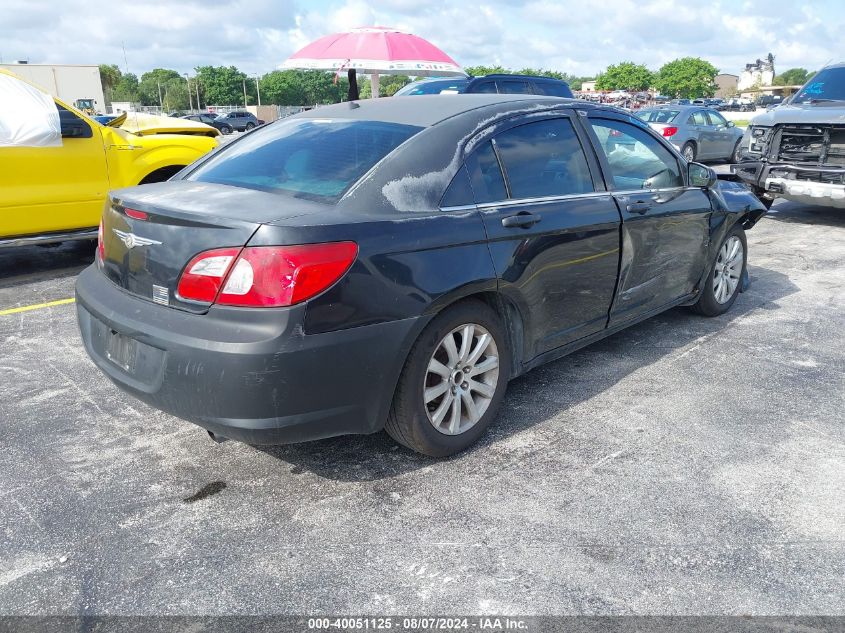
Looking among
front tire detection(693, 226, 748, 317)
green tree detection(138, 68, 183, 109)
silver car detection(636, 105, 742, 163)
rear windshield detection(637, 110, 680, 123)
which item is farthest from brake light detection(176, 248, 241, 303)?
green tree detection(138, 68, 183, 109)

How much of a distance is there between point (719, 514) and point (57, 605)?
2423 millimetres

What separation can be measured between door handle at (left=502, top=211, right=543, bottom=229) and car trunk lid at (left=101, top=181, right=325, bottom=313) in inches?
35.5

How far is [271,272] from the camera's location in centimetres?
260

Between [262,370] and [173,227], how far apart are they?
716 millimetres

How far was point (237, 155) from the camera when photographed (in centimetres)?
368

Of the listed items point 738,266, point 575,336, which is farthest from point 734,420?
point 738,266

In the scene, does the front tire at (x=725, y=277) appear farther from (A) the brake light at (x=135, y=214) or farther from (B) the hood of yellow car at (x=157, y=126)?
(B) the hood of yellow car at (x=157, y=126)

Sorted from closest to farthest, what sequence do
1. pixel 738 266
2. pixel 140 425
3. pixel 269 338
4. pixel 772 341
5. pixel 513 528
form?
pixel 269 338
pixel 513 528
pixel 140 425
pixel 772 341
pixel 738 266

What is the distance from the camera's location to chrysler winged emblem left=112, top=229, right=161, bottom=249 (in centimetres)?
291

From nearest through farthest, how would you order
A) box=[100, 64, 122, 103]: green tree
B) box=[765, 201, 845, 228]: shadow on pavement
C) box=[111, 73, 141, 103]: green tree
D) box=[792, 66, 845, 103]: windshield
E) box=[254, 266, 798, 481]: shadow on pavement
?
1. box=[254, 266, 798, 481]: shadow on pavement
2. box=[792, 66, 845, 103]: windshield
3. box=[765, 201, 845, 228]: shadow on pavement
4. box=[100, 64, 122, 103]: green tree
5. box=[111, 73, 141, 103]: green tree

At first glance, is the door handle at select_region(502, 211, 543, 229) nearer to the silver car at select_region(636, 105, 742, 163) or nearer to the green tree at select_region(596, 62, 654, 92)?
the silver car at select_region(636, 105, 742, 163)

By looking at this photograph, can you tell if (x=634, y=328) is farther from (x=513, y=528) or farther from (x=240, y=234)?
(x=240, y=234)

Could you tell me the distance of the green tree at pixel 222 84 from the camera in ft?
414

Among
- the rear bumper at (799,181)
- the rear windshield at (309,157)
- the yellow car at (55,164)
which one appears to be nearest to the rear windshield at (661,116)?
the rear bumper at (799,181)
